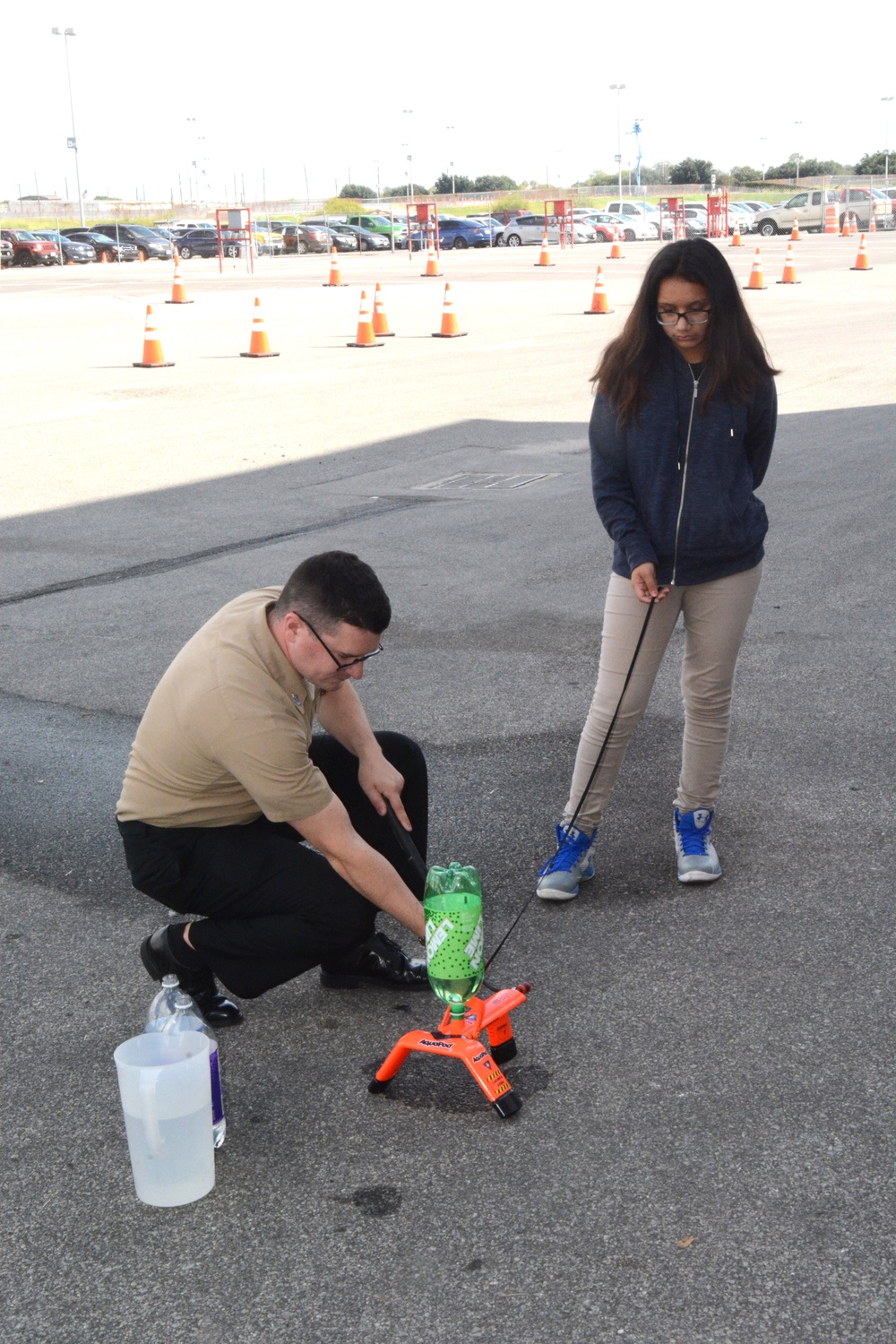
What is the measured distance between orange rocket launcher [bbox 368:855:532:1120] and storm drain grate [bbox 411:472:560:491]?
7.72 meters

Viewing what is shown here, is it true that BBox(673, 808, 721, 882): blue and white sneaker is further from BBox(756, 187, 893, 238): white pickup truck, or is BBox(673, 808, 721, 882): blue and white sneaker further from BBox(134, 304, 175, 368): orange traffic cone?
BBox(756, 187, 893, 238): white pickup truck

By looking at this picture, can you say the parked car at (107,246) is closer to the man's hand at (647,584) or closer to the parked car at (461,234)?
the parked car at (461,234)

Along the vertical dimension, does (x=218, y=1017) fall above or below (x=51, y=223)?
below

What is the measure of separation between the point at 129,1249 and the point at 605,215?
59886 mm

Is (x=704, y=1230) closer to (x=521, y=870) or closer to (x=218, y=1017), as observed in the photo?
(x=218, y=1017)

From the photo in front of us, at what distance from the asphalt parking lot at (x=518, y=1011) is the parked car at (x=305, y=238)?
151ft

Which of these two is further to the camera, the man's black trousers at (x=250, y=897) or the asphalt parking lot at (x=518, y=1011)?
the man's black trousers at (x=250, y=897)

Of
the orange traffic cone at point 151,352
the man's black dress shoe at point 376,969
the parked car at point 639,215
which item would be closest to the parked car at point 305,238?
the parked car at point 639,215

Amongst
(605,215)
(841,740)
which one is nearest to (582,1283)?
(841,740)

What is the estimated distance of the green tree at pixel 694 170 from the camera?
95.6 m

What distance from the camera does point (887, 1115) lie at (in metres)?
3.05

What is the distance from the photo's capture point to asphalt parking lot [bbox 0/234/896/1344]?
260 centimetres

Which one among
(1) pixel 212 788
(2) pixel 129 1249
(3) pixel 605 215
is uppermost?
(3) pixel 605 215

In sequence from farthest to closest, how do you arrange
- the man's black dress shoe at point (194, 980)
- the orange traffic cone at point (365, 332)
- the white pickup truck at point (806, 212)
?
the white pickup truck at point (806, 212)
the orange traffic cone at point (365, 332)
the man's black dress shoe at point (194, 980)
